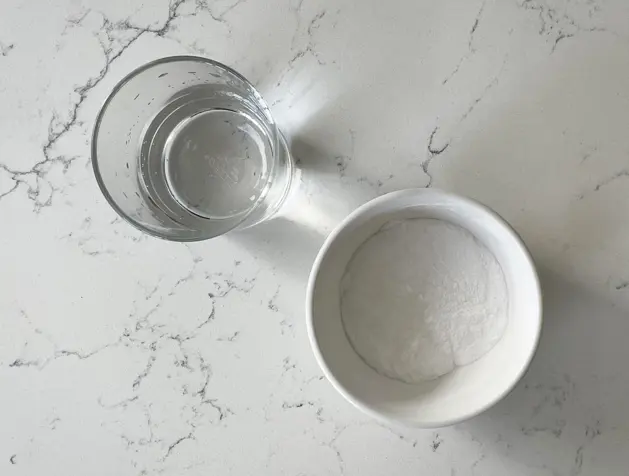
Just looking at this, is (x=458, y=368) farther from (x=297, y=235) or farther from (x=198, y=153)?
(x=198, y=153)

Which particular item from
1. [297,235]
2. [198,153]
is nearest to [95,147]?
[198,153]

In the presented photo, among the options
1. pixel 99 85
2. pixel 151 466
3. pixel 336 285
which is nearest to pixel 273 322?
pixel 336 285

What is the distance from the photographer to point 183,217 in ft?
2.31

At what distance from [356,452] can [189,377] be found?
189mm

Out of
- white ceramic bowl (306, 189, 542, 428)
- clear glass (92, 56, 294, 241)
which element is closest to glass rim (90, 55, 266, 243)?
clear glass (92, 56, 294, 241)

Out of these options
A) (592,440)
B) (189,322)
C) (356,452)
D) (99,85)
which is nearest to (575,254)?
(592,440)

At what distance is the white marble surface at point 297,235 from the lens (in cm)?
69

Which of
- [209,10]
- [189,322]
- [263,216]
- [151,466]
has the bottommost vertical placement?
[151,466]

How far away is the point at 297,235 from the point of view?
0.71 metres

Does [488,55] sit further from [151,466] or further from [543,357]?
[151,466]

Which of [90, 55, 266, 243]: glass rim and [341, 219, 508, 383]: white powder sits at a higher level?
[90, 55, 266, 243]: glass rim

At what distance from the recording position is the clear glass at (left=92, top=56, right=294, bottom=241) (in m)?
0.68

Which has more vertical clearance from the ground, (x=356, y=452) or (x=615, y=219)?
(x=615, y=219)

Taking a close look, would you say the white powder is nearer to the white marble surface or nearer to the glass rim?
the white marble surface
